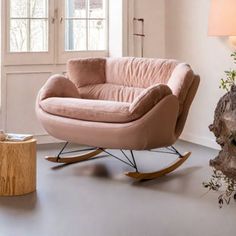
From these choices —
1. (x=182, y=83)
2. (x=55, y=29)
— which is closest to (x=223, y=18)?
(x=182, y=83)

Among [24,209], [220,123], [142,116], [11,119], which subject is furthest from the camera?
[11,119]

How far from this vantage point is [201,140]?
17.2ft

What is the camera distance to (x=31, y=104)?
17.0 ft

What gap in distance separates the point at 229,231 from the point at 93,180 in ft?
4.41

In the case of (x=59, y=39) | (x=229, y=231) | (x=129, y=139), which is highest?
(x=59, y=39)

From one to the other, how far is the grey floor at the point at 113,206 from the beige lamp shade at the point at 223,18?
116cm

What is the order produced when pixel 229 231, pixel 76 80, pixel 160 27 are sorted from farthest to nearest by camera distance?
pixel 160 27 < pixel 76 80 < pixel 229 231

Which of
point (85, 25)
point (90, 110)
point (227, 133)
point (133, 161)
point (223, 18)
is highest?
point (85, 25)

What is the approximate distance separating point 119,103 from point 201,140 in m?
1.75

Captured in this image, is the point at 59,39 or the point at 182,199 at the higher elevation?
the point at 59,39

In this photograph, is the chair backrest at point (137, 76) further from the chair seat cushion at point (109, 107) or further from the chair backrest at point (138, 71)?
the chair seat cushion at point (109, 107)

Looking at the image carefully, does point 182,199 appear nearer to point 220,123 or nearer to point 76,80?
point 76,80

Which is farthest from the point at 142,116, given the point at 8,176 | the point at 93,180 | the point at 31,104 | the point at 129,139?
the point at 31,104

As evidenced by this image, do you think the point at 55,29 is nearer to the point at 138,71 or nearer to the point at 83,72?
the point at 83,72
